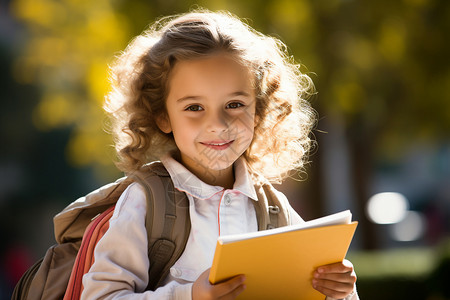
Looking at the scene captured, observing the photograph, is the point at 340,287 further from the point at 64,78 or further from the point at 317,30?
the point at 64,78

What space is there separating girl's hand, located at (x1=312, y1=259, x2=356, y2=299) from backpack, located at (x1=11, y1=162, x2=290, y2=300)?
318 millimetres

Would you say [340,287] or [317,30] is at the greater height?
[317,30]

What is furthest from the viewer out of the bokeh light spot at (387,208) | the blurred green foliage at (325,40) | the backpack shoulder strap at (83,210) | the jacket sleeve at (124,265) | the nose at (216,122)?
the bokeh light spot at (387,208)

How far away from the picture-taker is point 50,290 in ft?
7.81

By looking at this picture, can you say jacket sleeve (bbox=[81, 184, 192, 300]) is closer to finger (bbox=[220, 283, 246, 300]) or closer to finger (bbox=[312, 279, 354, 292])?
finger (bbox=[220, 283, 246, 300])

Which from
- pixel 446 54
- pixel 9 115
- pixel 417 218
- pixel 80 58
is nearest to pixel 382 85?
pixel 446 54

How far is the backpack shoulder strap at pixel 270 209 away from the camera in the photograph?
8.14 ft

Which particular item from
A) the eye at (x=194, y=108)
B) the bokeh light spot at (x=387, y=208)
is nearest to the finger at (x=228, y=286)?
the eye at (x=194, y=108)

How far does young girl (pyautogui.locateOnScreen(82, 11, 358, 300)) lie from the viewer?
7.20 ft

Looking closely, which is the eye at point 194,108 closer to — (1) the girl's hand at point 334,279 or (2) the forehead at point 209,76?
(2) the forehead at point 209,76

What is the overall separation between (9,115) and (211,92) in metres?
15.9

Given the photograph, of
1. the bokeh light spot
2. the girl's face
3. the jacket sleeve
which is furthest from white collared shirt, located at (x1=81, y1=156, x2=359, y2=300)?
the bokeh light spot

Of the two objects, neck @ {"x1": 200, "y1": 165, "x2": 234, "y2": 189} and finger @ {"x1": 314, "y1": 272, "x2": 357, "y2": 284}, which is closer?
finger @ {"x1": 314, "y1": 272, "x2": 357, "y2": 284}

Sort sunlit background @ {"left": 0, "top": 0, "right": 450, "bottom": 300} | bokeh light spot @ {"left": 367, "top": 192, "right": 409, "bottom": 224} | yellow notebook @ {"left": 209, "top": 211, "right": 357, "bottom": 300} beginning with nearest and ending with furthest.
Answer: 1. yellow notebook @ {"left": 209, "top": 211, "right": 357, "bottom": 300}
2. sunlit background @ {"left": 0, "top": 0, "right": 450, "bottom": 300}
3. bokeh light spot @ {"left": 367, "top": 192, "right": 409, "bottom": 224}
